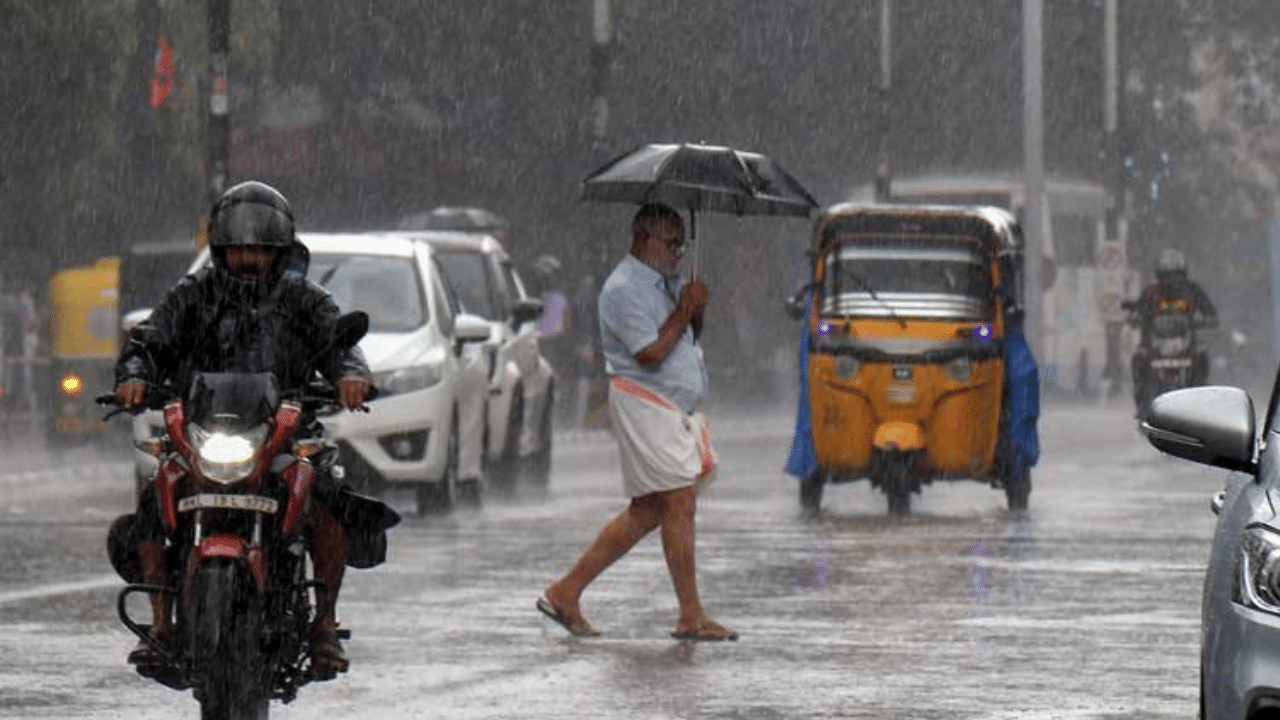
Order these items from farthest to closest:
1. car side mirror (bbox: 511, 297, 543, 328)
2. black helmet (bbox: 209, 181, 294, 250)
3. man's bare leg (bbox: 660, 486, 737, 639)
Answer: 1. car side mirror (bbox: 511, 297, 543, 328)
2. man's bare leg (bbox: 660, 486, 737, 639)
3. black helmet (bbox: 209, 181, 294, 250)

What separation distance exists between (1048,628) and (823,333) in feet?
29.5

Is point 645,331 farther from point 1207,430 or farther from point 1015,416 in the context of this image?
point 1015,416

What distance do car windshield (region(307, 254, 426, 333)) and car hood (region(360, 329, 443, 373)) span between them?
165 mm

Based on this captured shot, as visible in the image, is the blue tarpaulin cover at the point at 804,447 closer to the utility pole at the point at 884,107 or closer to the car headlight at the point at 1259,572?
the car headlight at the point at 1259,572

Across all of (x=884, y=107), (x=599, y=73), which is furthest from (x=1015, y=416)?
(x=884, y=107)

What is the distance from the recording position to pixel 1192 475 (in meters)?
28.9

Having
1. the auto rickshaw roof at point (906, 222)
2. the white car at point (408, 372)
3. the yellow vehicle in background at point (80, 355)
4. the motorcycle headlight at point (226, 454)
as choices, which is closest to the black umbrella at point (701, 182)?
the white car at point (408, 372)

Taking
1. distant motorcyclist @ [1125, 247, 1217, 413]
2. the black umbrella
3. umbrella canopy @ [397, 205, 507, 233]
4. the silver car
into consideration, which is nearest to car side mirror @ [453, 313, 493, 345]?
the black umbrella

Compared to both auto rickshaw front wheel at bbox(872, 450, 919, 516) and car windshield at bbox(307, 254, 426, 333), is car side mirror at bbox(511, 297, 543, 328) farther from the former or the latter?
auto rickshaw front wheel at bbox(872, 450, 919, 516)

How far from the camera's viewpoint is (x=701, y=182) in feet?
54.2

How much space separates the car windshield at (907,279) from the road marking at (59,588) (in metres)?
7.58

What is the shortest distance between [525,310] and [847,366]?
2521 mm

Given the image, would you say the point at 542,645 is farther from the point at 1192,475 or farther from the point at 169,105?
the point at 169,105

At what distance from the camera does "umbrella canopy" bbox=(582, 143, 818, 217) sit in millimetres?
16594
